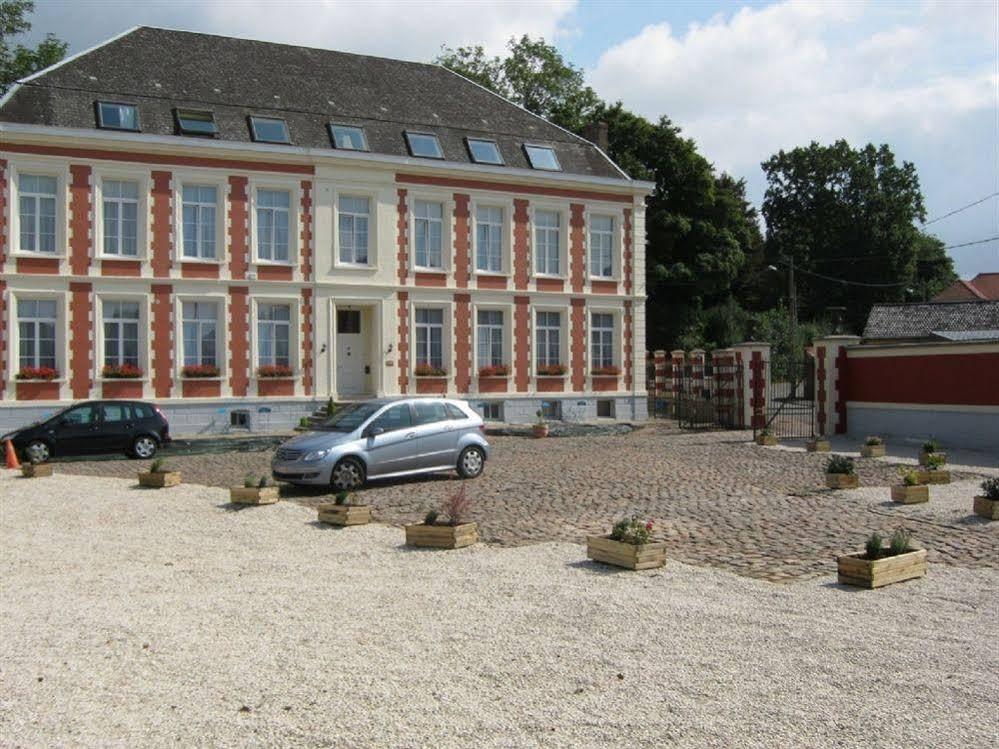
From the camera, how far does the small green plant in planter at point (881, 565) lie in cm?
890

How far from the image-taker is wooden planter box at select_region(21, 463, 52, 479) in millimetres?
19094

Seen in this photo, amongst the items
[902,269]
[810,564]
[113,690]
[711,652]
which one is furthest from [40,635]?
[902,269]

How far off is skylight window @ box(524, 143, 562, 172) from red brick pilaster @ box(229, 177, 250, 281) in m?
9.56

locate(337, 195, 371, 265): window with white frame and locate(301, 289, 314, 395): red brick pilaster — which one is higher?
locate(337, 195, 371, 265): window with white frame

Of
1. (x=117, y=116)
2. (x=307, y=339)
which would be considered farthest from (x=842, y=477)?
(x=117, y=116)

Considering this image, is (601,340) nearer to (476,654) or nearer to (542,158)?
(542,158)

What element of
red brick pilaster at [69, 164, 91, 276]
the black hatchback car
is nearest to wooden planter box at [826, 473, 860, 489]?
the black hatchback car

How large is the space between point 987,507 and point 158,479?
13175mm

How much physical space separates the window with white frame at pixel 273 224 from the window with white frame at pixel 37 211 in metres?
5.55

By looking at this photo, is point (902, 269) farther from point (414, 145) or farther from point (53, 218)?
point (53, 218)

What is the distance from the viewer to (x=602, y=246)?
111 ft

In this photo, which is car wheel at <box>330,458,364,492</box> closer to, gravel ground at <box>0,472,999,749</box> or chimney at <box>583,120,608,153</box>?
gravel ground at <box>0,472,999,749</box>

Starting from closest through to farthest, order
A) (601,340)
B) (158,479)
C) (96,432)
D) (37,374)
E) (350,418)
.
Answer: (350,418)
(158,479)
(96,432)
(37,374)
(601,340)

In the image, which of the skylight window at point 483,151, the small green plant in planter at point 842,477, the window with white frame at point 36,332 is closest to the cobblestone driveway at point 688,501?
the small green plant in planter at point 842,477
